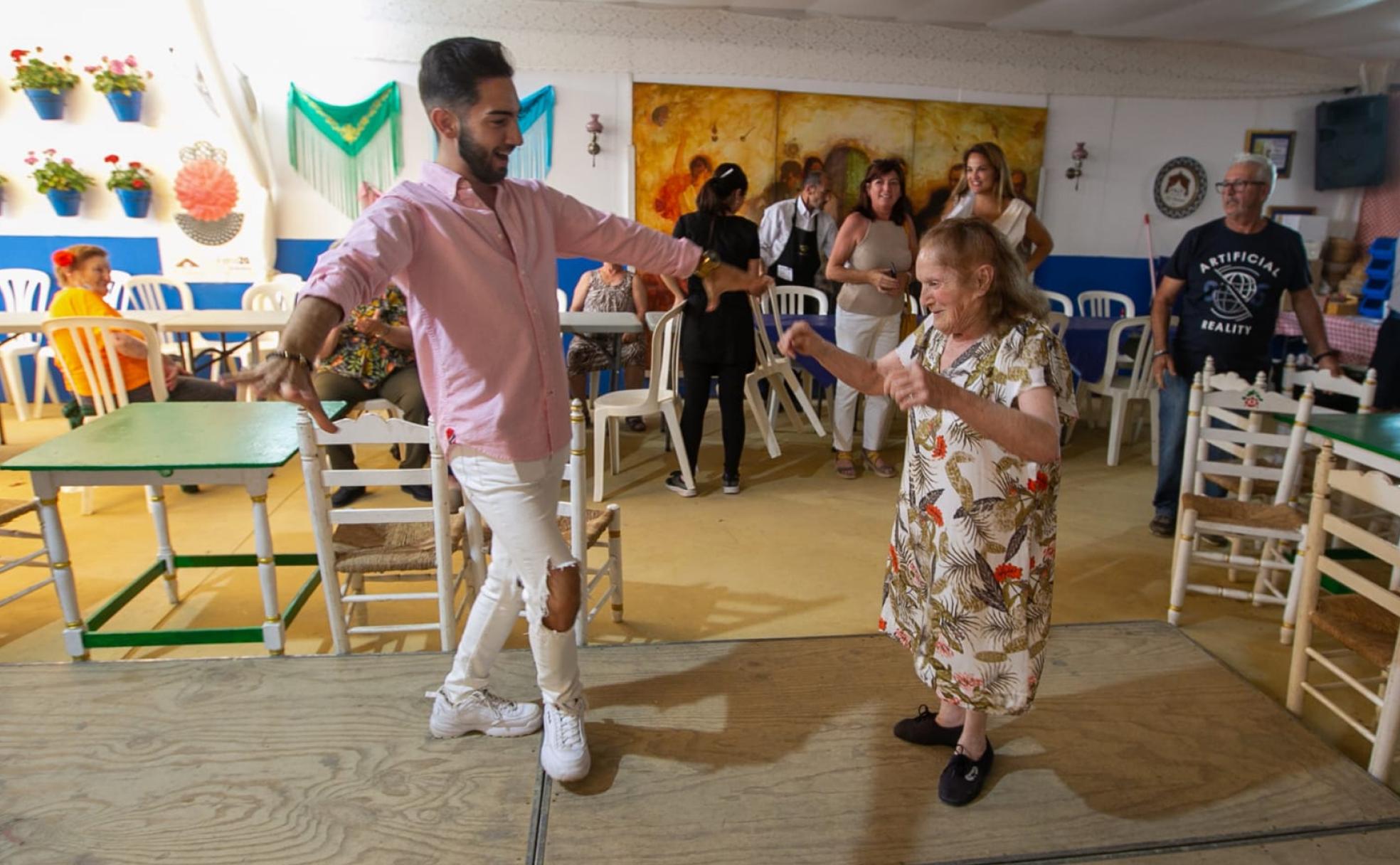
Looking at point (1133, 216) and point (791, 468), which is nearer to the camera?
point (791, 468)

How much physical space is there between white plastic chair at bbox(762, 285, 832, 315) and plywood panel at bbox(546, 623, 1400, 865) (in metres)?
3.76

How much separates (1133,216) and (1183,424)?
431 cm

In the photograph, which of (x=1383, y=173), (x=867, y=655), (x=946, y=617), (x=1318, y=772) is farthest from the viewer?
(x=1383, y=173)

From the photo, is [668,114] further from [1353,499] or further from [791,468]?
[1353,499]

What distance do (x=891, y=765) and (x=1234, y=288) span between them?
2.58m

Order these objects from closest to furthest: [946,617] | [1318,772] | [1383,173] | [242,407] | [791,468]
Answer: [946,617], [1318,772], [242,407], [791,468], [1383,173]

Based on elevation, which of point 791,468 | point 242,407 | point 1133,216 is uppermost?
point 1133,216

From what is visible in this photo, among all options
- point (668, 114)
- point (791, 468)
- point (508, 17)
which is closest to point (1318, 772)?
point (791, 468)

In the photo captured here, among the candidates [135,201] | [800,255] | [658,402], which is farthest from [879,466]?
[135,201]

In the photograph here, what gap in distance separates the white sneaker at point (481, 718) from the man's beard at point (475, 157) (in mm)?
1190

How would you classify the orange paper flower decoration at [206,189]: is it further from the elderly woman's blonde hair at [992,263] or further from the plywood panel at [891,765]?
the elderly woman's blonde hair at [992,263]

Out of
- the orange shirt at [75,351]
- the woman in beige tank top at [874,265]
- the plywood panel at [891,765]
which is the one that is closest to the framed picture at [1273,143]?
the woman in beige tank top at [874,265]

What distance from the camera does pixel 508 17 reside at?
237 inches

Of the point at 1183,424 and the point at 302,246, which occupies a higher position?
the point at 302,246
